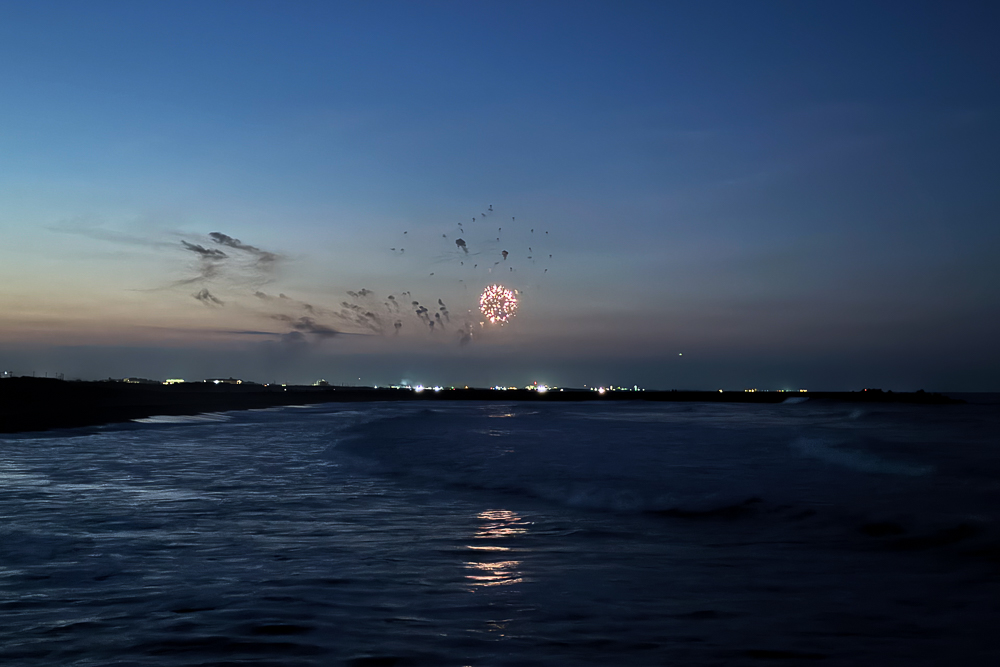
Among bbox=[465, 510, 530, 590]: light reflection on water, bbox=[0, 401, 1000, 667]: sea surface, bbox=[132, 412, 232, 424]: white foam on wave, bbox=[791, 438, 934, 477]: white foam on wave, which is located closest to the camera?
bbox=[0, 401, 1000, 667]: sea surface

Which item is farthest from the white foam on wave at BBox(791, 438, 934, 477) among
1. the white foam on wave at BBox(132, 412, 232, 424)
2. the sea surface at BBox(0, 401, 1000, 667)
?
the white foam on wave at BBox(132, 412, 232, 424)

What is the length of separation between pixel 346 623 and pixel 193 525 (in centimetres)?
575

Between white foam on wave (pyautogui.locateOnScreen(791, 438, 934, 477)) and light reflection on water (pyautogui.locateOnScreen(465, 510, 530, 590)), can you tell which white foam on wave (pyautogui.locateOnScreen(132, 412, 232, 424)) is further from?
white foam on wave (pyautogui.locateOnScreen(791, 438, 934, 477))

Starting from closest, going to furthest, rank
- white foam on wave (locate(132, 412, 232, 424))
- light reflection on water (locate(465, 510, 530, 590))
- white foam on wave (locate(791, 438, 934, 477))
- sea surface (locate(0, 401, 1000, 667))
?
sea surface (locate(0, 401, 1000, 667)) → light reflection on water (locate(465, 510, 530, 590)) → white foam on wave (locate(791, 438, 934, 477)) → white foam on wave (locate(132, 412, 232, 424))

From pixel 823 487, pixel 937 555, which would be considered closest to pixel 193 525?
pixel 937 555

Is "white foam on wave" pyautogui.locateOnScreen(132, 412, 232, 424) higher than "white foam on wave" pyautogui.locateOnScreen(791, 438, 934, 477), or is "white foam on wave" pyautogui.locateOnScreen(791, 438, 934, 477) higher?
"white foam on wave" pyautogui.locateOnScreen(132, 412, 232, 424)

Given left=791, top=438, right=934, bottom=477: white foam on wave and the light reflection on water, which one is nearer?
the light reflection on water

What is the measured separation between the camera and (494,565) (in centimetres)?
870

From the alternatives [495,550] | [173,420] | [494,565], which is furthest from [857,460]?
[173,420]

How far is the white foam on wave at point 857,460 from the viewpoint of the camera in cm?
1933

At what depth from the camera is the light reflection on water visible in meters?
8.05

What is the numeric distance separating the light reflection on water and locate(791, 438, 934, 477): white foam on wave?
12.1 meters

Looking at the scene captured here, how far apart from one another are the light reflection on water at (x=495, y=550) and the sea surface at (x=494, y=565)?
5 cm

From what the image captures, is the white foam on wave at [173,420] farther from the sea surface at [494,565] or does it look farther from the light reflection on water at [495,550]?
the light reflection on water at [495,550]
